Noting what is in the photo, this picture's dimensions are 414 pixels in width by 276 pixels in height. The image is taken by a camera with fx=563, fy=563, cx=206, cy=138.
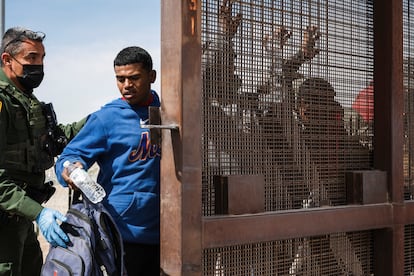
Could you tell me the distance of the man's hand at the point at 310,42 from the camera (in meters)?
2.67

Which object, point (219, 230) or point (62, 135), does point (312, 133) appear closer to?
point (219, 230)

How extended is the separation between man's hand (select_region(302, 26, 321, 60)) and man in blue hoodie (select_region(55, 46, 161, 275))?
2.61 ft

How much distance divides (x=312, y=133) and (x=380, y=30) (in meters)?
0.71

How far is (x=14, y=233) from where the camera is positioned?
3229 millimetres

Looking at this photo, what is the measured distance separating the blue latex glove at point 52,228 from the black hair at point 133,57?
78 cm

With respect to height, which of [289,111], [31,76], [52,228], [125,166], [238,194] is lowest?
[52,228]

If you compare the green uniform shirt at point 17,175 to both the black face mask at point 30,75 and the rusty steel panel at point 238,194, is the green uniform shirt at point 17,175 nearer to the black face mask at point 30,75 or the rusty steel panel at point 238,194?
the black face mask at point 30,75

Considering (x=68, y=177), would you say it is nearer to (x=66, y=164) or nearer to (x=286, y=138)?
(x=66, y=164)

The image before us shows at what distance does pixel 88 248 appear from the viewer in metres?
2.28

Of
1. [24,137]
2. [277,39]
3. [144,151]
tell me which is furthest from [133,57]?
[24,137]

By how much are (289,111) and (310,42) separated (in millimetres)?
366

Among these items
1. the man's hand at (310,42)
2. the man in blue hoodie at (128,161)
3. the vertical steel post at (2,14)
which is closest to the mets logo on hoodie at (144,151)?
the man in blue hoodie at (128,161)

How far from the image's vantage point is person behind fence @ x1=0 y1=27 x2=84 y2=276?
317 cm

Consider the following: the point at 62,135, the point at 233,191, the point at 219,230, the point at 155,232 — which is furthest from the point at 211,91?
the point at 62,135
